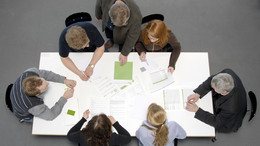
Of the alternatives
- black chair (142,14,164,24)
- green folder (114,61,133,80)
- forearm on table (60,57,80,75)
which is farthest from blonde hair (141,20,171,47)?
forearm on table (60,57,80,75)

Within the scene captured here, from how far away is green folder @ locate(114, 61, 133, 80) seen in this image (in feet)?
6.87

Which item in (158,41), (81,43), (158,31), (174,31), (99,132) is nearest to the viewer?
(99,132)

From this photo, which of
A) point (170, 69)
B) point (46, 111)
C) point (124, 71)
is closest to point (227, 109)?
point (170, 69)

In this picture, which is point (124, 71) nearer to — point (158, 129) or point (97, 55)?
point (97, 55)

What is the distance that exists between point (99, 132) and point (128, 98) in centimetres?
48

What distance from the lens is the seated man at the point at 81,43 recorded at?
5.84 ft

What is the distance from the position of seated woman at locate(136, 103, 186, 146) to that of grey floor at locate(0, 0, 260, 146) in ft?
4.63

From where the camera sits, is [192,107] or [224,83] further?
[192,107]

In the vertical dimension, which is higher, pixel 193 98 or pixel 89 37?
pixel 89 37

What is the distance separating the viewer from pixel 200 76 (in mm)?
2082

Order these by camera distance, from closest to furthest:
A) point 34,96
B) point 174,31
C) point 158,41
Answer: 1. point 34,96
2. point 158,41
3. point 174,31

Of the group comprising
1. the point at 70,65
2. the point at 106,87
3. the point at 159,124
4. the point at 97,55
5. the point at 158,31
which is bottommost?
the point at 159,124

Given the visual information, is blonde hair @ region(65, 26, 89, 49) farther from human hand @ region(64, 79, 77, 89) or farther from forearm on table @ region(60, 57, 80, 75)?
human hand @ region(64, 79, 77, 89)

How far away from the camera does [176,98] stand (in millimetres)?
1988
